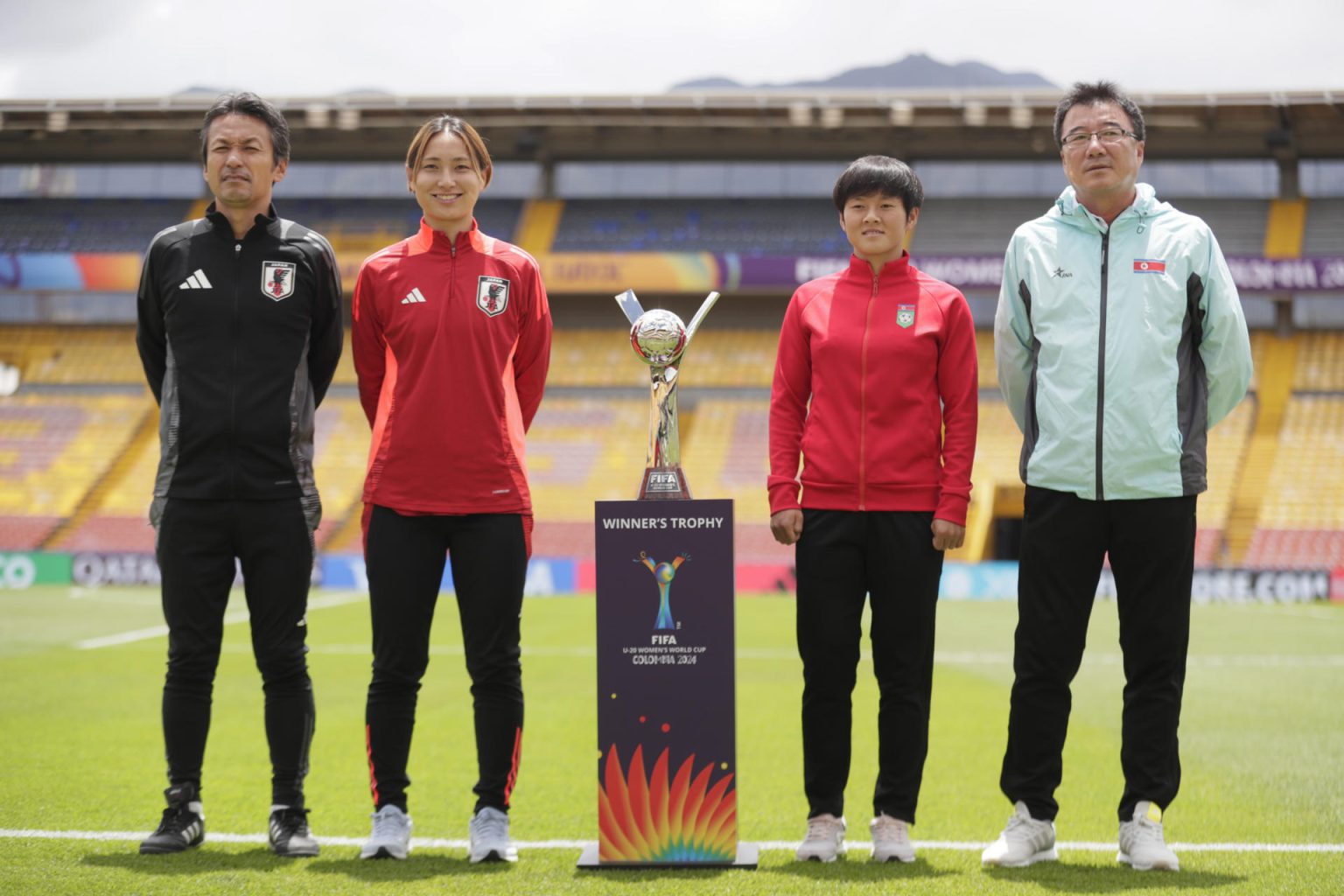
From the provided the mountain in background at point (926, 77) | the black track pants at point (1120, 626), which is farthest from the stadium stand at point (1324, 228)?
the mountain in background at point (926, 77)

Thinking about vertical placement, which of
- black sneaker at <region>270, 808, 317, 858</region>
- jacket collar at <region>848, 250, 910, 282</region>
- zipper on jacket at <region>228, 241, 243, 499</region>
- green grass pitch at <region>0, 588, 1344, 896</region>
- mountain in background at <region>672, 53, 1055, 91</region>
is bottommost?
green grass pitch at <region>0, 588, 1344, 896</region>

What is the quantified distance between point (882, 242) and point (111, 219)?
86.4 ft

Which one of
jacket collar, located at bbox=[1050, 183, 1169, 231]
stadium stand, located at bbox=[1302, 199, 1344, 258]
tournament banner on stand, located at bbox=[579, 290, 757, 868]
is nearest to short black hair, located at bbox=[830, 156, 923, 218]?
jacket collar, located at bbox=[1050, 183, 1169, 231]

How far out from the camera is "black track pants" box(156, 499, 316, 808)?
343cm

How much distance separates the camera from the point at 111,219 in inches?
1038

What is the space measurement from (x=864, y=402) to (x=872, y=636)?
0.64 meters

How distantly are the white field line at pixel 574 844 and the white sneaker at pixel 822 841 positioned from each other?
229 millimetres

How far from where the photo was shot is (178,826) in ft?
11.2

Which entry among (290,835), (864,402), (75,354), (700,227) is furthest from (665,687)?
(75,354)

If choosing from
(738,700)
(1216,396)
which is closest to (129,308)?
(738,700)

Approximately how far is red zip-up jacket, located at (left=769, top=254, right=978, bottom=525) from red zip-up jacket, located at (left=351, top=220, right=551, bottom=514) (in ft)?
2.44

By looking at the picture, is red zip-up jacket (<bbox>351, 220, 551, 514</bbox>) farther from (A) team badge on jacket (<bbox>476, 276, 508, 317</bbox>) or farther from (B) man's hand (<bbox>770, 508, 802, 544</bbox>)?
(B) man's hand (<bbox>770, 508, 802, 544</bbox>)

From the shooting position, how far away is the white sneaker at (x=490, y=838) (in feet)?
10.9

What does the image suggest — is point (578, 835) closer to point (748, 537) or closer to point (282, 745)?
point (282, 745)
